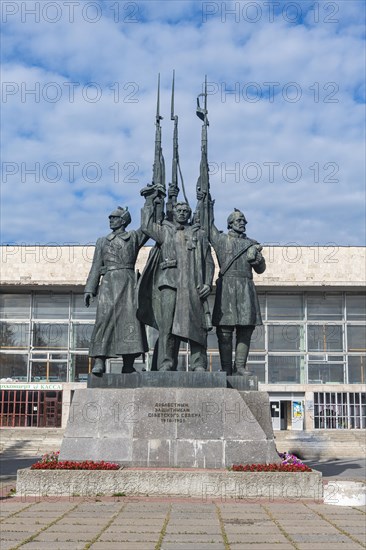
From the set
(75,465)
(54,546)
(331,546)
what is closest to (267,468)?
(75,465)

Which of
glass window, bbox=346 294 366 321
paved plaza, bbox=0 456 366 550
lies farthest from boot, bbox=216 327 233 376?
glass window, bbox=346 294 366 321

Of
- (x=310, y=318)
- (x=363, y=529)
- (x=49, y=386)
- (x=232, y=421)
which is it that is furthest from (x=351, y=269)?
(x=363, y=529)

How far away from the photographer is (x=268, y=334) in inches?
1710

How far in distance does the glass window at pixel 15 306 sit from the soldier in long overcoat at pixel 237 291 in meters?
32.9

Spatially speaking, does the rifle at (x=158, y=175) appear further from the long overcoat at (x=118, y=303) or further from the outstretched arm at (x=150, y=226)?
the long overcoat at (x=118, y=303)

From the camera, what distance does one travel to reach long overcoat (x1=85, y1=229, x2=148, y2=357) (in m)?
12.3

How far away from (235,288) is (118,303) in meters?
2.07

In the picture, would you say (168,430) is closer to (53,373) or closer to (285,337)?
(285,337)

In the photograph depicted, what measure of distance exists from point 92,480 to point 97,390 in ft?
5.64

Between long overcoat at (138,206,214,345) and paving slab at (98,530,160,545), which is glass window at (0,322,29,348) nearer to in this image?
long overcoat at (138,206,214,345)

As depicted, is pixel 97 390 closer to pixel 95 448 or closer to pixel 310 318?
pixel 95 448

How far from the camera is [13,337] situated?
144 feet

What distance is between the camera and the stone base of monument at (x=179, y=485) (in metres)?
10.2

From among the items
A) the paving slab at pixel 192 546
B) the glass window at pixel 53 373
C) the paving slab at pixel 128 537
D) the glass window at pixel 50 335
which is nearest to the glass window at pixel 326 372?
the glass window at pixel 53 373
